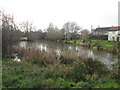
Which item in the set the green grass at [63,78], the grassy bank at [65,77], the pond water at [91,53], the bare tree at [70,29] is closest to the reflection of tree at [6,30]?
the pond water at [91,53]

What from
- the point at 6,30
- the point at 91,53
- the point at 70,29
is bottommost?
the point at 91,53

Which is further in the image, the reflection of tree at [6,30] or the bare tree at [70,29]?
the bare tree at [70,29]

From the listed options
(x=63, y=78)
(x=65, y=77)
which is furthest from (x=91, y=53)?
(x=63, y=78)

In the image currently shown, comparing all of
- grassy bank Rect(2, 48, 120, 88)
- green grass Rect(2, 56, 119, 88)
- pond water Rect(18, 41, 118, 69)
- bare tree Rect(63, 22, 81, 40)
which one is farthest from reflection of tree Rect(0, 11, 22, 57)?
bare tree Rect(63, 22, 81, 40)

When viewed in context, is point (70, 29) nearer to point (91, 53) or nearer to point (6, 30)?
point (91, 53)

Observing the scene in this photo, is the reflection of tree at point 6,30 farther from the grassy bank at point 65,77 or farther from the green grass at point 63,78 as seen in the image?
the green grass at point 63,78

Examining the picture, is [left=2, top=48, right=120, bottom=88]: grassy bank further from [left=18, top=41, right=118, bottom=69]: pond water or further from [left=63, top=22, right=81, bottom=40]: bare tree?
[left=63, top=22, right=81, bottom=40]: bare tree

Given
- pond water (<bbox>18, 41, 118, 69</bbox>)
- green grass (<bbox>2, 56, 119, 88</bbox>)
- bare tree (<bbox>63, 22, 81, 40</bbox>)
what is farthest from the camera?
bare tree (<bbox>63, 22, 81, 40</bbox>)

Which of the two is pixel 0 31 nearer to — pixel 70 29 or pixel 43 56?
pixel 43 56

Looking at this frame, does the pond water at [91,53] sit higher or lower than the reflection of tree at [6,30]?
lower

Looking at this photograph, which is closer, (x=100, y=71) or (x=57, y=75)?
(x=57, y=75)

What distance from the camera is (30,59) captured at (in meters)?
8.11

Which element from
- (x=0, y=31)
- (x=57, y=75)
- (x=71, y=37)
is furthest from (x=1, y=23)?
(x=71, y=37)

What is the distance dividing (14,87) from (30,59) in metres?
4.43
